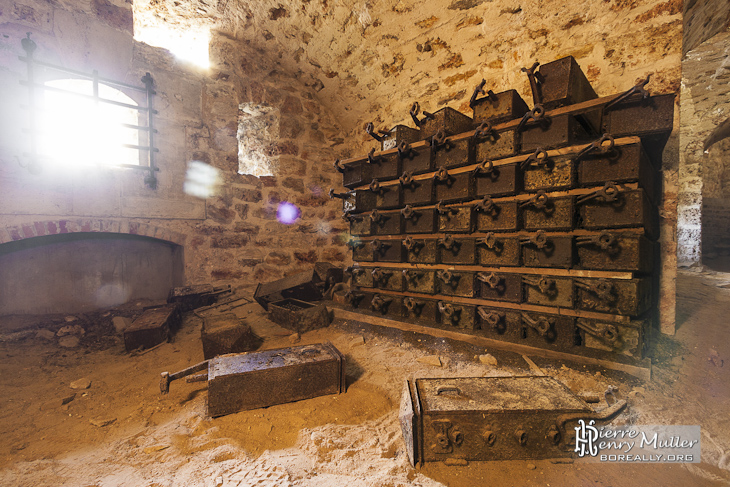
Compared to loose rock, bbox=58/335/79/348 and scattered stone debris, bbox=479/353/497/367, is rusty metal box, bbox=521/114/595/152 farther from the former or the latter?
loose rock, bbox=58/335/79/348

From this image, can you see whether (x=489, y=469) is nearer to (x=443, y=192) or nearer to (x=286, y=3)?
(x=443, y=192)

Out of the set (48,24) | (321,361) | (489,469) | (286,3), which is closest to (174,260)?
(48,24)

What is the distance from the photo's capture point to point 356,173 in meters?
3.18

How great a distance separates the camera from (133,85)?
133 inches

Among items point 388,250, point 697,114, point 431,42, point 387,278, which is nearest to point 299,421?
point 387,278

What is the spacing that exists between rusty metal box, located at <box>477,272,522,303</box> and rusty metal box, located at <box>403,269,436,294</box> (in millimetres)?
414

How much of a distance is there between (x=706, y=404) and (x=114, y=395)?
342 cm

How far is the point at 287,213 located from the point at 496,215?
3081 mm

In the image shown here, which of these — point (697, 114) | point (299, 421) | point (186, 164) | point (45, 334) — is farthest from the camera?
point (697, 114)

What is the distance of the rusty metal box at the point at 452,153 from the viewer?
238 centimetres

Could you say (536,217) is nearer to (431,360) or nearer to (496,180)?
(496,180)

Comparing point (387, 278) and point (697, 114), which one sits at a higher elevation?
point (697, 114)

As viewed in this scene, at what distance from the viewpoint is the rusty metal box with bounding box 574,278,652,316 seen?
5.91 feet

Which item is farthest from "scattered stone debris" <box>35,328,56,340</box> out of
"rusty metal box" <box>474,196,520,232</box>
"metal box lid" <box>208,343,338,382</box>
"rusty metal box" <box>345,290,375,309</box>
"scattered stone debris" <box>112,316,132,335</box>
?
"rusty metal box" <box>474,196,520,232</box>
